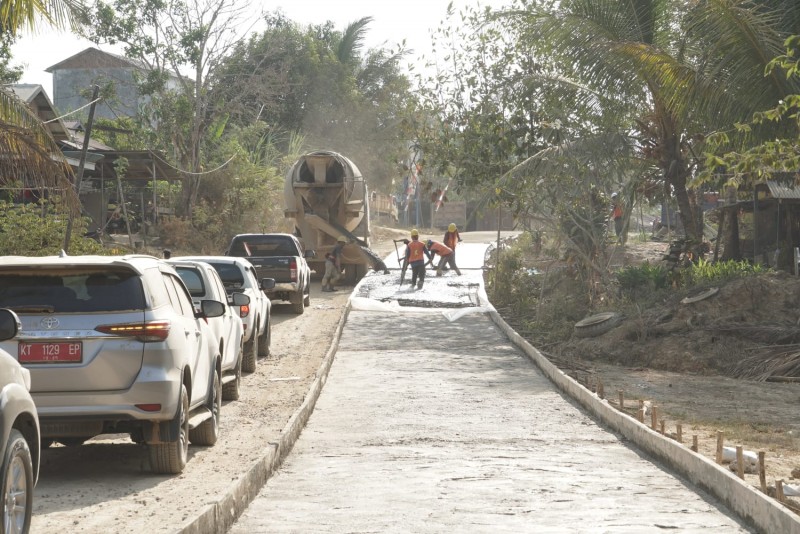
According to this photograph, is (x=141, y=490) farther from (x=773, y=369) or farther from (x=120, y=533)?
(x=773, y=369)

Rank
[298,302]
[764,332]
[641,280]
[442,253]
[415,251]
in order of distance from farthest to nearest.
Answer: [442,253] → [415,251] → [298,302] → [641,280] → [764,332]

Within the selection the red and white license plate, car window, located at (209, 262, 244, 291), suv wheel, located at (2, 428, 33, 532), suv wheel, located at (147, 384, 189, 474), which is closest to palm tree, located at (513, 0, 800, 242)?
car window, located at (209, 262, 244, 291)

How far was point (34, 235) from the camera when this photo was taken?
23312 millimetres

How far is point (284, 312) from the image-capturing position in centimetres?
2616

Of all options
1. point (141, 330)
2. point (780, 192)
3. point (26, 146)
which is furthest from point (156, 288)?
point (780, 192)

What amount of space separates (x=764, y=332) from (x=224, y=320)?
9.35 metres

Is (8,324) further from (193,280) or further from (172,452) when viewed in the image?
(193,280)

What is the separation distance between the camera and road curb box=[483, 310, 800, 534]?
6574mm

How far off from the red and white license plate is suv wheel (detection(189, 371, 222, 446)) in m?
2.13

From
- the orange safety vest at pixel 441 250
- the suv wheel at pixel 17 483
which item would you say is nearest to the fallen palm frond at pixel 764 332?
the suv wheel at pixel 17 483

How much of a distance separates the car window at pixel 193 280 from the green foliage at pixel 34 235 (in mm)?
9503

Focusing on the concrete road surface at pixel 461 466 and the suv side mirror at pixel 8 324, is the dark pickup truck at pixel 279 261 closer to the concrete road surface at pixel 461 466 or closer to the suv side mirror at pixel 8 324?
the concrete road surface at pixel 461 466

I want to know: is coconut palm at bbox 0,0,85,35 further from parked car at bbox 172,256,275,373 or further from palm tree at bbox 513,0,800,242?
palm tree at bbox 513,0,800,242

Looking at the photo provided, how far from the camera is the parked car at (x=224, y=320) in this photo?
12.5 metres
